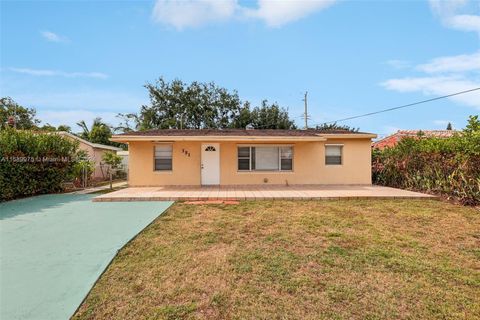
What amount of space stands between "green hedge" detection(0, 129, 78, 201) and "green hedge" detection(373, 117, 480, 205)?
15.6 metres

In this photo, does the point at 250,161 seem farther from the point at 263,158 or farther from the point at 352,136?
the point at 352,136

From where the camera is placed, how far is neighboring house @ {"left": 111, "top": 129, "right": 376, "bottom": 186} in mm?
12242

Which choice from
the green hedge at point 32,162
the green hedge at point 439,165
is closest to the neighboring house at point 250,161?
the green hedge at point 439,165

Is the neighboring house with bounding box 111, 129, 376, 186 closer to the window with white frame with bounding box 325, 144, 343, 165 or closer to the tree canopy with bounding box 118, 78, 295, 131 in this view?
the window with white frame with bounding box 325, 144, 343, 165

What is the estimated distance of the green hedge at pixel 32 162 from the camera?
360 inches

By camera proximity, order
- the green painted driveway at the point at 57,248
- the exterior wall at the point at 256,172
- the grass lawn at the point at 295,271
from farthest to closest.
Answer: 1. the exterior wall at the point at 256,172
2. the green painted driveway at the point at 57,248
3. the grass lawn at the point at 295,271

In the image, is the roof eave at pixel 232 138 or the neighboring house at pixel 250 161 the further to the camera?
the neighboring house at pixel 250 161

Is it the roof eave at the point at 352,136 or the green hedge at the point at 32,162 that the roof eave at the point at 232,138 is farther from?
Answer: the green hedge at the point at 32,162

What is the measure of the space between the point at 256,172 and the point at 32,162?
9368 millimetres

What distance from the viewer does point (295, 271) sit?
3.51m

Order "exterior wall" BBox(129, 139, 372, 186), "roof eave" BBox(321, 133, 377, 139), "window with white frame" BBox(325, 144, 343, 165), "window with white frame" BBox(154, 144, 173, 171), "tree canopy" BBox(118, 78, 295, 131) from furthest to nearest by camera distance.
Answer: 1. "tree canopy" BBox(118, 78, 295, 131)
2. "window with white frame" BBox(325, 144, 343, 165)
3. "roof eave" BBox(321, 133, 377, 139)
4. "window with white frame" BBox(154, 144, 173, 171)
5. "exterior wall" BBox(129, 139, 372, 186)

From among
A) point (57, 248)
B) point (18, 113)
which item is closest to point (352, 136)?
point (57, 248)

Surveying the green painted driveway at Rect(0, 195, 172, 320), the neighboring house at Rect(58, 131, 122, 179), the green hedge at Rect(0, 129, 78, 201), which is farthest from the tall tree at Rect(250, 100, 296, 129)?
the green painted driveway at Rect(0, 195, 172, 320)

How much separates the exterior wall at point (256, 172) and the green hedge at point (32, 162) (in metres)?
2.92
